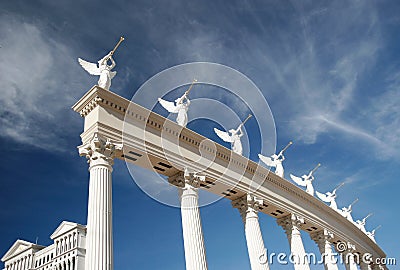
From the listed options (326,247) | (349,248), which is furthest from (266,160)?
(349,248)

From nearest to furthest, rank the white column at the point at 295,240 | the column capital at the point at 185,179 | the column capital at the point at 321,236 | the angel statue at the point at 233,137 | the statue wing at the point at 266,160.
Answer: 1. the column capital at the point at 185,179
2. the angel statue at the point at 233,137
3. the white column at the point at 295,240
4. the statue wing at the point at 266,160
5. the column capital at the point at 321,236

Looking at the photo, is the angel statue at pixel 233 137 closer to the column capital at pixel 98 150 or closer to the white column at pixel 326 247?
the column capital at pixel 98 150

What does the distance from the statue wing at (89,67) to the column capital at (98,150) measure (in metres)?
7.50

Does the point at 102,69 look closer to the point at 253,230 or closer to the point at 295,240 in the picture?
the point at 253,230

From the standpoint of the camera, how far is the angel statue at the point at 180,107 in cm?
3708

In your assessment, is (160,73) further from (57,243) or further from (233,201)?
(57,243)

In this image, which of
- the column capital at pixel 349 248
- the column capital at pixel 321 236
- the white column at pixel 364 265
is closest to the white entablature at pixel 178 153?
the column capital at pixel 321 236

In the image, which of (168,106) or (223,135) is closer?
(168,106)

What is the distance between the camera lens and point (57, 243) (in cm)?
6788

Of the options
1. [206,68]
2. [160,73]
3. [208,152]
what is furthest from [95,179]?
[206,68]

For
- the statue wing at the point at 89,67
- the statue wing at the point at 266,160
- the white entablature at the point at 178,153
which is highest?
the statue wing at the point at 89,67

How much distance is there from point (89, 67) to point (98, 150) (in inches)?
368

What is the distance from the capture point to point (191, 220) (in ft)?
108

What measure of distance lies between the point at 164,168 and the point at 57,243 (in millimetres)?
43660
